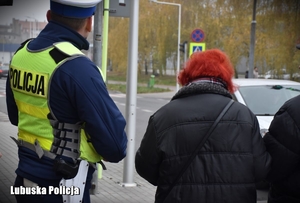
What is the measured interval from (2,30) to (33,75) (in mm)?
3229

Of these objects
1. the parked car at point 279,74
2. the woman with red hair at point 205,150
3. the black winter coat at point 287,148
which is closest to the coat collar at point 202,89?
the woman with red hair at point 205,150

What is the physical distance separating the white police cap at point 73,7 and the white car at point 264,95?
5.29 metres

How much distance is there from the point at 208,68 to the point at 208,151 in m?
0.49

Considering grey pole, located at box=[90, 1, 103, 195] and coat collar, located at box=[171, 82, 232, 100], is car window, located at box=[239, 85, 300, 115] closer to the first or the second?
grey pole, located at box=[90, 1, 103, 195]

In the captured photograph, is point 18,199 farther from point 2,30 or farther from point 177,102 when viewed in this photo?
point 2,30

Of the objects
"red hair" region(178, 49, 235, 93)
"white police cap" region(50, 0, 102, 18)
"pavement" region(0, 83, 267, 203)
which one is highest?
"white police cap" region(50, 0, 102, 18)

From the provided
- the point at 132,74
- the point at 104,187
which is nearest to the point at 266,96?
the point at 132,74

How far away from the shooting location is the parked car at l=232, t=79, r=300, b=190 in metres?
7.88

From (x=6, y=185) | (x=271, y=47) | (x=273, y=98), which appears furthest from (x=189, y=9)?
(x=6, y=185)

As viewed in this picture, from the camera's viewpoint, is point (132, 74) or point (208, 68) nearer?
point (208, 68)

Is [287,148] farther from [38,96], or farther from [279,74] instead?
[279,74]

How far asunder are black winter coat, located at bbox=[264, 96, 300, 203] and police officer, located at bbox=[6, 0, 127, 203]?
882 mm

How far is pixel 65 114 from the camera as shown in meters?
2.43

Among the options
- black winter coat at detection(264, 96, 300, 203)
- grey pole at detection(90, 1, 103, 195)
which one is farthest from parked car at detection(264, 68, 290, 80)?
black winter coat at detection(264, 96, 300, 203)
